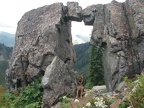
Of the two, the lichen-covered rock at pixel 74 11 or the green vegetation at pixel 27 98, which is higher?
the lichen-covered rock at pixel 74 11

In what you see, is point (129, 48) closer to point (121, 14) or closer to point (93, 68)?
point (121, 14)

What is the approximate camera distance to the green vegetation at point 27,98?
20594 mm

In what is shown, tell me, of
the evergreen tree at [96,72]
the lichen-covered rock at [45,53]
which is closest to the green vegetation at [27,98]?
the lichen-covered rock at [45,53]

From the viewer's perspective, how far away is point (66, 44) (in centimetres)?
2556

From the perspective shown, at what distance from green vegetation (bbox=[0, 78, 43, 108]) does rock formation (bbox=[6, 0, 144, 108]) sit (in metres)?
0.88

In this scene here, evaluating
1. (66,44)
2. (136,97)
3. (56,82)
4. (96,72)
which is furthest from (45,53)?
(96,72)

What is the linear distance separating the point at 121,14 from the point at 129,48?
312cm

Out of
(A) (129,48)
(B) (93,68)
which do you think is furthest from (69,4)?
(B) (93,68)

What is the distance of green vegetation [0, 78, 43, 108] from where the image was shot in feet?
67.6

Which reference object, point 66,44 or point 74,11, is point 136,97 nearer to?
point 74,11

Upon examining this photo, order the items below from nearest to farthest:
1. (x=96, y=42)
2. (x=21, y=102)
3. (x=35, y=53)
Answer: (x=21, y=102) → (x=35, y=53) → (x=96, y=42)

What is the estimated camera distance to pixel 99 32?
2392 cm

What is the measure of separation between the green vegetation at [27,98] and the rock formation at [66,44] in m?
0.88

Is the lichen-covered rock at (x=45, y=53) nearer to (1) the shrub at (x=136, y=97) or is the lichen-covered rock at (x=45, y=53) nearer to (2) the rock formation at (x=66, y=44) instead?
(2) the rock formation at (x=66, y=44)
